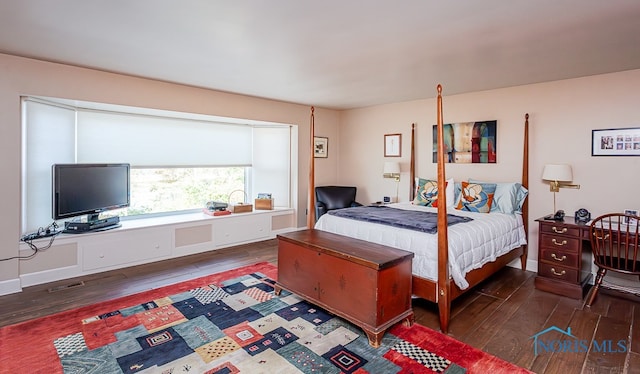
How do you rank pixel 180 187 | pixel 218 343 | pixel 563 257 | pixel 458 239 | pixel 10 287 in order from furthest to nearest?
pixel 180 187 → pixel 563 257 → pixel 10 287 → pixel 458 239 → pixel 218 343

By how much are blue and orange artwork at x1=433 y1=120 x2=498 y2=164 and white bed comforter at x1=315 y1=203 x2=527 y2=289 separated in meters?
0.94

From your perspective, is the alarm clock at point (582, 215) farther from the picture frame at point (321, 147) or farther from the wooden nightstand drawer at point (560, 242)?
the picture frame at point (321, 147)

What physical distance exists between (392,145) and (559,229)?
2.72m

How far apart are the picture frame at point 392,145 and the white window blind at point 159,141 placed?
232 cm

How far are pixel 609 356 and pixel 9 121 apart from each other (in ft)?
17.7

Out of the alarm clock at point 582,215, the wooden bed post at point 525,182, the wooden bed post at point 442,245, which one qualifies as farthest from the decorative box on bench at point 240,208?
the alarm clock at point 582,215

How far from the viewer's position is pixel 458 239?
112 inches

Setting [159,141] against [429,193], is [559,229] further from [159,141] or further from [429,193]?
[159,141]

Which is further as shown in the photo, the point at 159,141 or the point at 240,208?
the point at 240,208

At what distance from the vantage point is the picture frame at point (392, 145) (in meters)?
5.39

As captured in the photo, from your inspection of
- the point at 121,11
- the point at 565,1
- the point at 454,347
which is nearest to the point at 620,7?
the point at 565,1

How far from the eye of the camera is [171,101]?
4.21 meters

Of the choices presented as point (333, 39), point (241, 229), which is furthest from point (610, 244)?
point (241, 229)

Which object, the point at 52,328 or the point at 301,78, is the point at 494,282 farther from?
the point at 52,328
